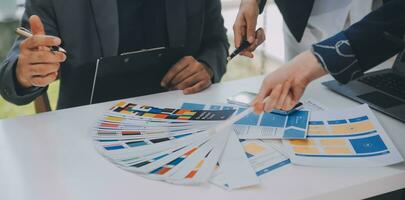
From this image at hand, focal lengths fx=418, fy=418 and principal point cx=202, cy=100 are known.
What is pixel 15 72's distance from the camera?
96cm

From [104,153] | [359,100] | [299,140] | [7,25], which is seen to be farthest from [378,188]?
[7,25]

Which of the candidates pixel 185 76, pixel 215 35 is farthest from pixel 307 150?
pixel 215 35

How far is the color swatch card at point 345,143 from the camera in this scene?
745mm

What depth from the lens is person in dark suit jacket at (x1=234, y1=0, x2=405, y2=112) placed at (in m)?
0.78

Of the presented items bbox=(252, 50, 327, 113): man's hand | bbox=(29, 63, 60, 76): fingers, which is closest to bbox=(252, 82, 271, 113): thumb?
bbox=(252, 50, 327, 113): man's hand

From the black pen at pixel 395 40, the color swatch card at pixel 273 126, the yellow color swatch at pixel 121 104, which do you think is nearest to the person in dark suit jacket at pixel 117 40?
the yellow color swatch at pixel 121 104

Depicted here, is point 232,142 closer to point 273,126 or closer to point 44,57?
point 273,126

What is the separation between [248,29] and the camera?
115cm

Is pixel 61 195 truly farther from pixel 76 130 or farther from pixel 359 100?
pixel 359 100

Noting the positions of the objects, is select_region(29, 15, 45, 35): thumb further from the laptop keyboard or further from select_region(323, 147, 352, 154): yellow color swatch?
the laptop keyboard

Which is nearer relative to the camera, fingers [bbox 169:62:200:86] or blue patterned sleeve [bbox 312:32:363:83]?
blue patterned sleeve [bbox 312:32:363:83]

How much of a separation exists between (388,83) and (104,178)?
745 mm

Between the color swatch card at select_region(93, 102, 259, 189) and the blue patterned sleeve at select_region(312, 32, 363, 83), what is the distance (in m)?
0.23

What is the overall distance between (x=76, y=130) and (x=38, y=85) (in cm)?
16
